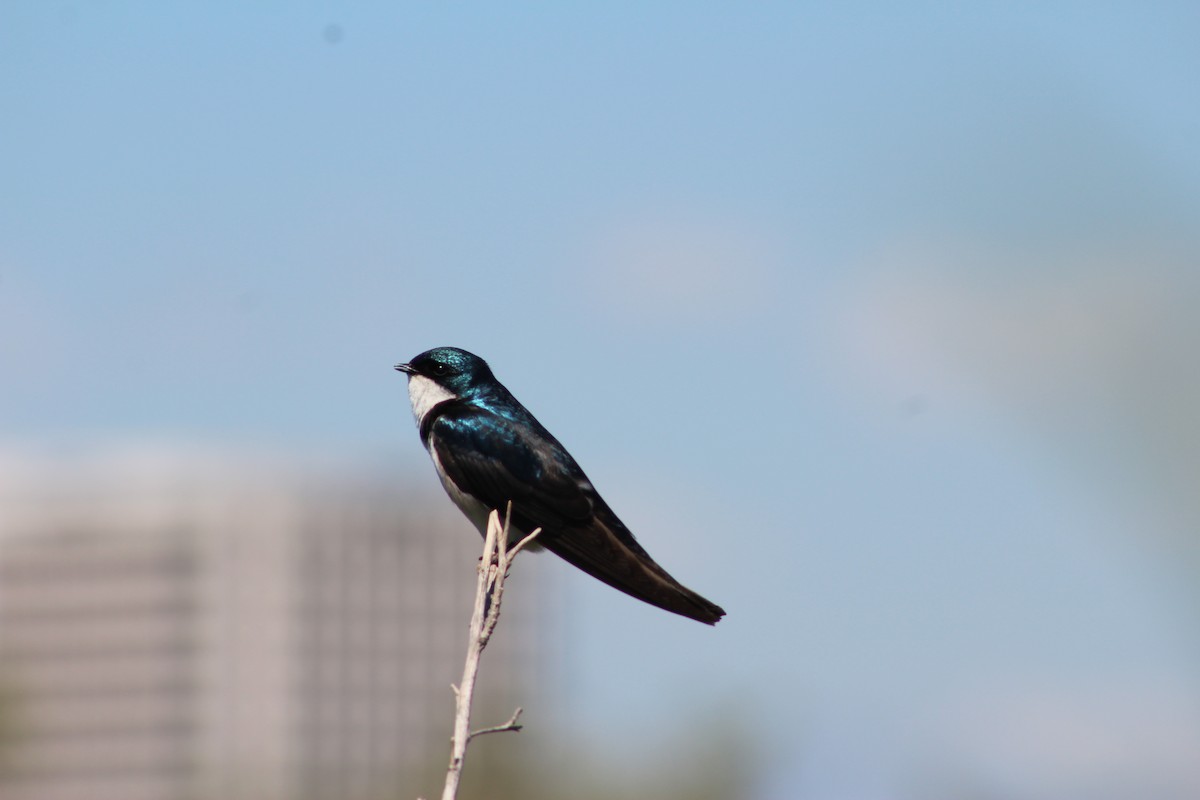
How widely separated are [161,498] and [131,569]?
7.27m

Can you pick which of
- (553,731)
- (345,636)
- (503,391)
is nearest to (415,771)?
(553,731)

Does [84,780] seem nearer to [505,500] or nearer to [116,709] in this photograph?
[116,709]

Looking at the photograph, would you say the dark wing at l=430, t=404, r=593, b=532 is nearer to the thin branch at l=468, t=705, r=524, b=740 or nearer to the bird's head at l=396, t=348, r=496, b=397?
the bird's head at l=396, t=348, r=496, b=397

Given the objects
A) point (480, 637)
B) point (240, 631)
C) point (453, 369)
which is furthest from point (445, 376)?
point (240, 631)

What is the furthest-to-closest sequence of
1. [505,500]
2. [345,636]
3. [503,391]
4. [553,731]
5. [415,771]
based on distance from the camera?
[345,636]
[553,731]
[415,771]
[503,391]
[505,500]

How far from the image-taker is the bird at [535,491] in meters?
8.36

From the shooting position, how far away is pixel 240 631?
186375 mm

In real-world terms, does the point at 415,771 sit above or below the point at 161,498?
below

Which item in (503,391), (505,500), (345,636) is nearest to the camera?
(505,500)

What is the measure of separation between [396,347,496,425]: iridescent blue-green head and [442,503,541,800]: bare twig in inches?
79.9

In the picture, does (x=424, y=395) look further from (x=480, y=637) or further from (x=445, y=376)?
(x=480, y=637)

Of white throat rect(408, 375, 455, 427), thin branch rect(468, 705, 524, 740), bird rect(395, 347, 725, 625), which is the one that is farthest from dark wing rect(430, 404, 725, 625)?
thin branch rect(468, 705, 524, 740)

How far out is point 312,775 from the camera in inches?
7397

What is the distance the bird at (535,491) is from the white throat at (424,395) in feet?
0.30
